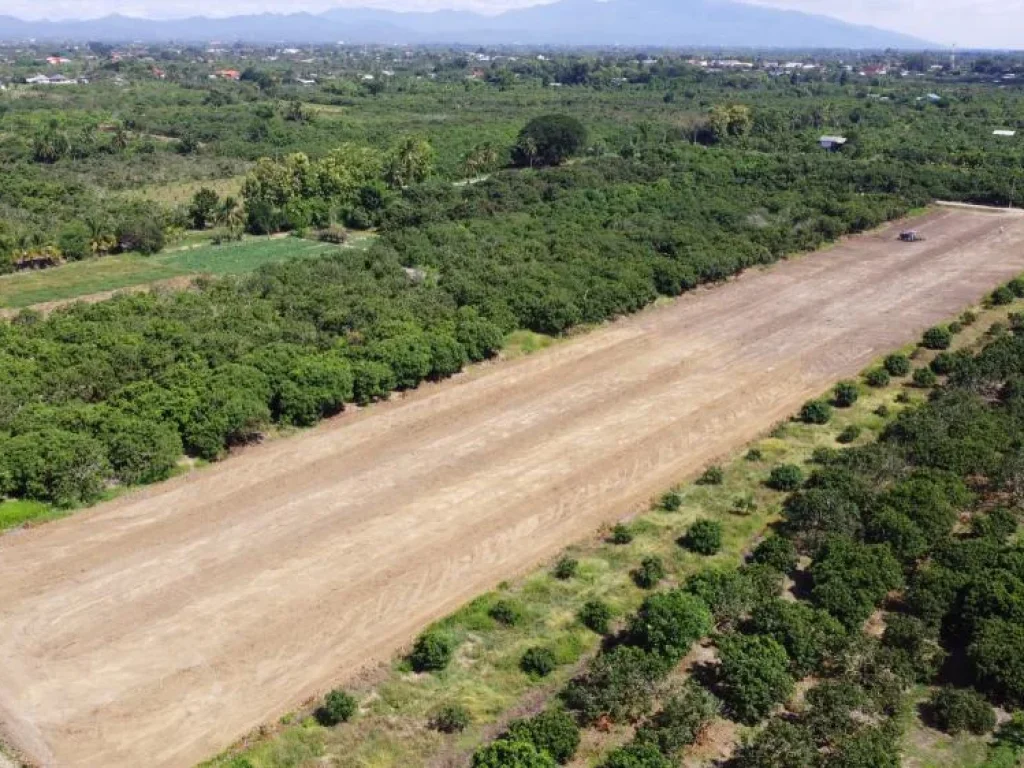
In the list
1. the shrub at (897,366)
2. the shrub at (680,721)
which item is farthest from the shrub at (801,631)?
the shrub at (897,366)

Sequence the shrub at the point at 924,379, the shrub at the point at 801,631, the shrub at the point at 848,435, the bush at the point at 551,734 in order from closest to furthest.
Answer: the bush at the point at 551,734
the shrub at the point at 801,631
the shrub at the point at 848,435
the shrub at the point at 924,379

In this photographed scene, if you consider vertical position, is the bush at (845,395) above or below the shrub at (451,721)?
above

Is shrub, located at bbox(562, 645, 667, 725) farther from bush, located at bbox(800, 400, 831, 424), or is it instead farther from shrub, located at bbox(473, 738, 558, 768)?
bush, located at bbox(800, 400, 831, 424)

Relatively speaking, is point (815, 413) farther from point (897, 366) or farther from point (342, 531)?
point (342, 531)

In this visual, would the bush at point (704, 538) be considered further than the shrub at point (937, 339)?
No

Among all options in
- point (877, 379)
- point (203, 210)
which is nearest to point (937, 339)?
point (877, 379)

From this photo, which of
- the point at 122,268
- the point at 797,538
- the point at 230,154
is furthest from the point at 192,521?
the point at 230,154

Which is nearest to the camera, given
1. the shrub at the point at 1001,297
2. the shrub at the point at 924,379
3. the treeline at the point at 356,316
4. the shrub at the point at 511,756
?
the shrub at the point at 511,756

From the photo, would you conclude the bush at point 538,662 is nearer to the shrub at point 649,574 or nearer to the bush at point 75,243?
the shrub at point 649,574

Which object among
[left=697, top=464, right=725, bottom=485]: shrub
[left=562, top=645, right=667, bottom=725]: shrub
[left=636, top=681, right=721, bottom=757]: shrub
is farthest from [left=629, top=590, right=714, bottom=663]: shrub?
[left=697, top=464, right=725, bottom=485]: shrub
